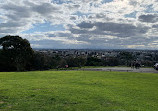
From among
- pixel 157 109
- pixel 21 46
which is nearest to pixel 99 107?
pixel 157 109

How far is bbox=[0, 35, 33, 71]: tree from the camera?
43844mm

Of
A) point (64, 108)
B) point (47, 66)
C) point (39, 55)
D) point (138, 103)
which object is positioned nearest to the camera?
point (64, 108)

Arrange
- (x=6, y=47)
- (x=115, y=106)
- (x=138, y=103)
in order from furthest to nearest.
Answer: (x=6, y=47)
(x=138, y=103)
(x=115, y=106)

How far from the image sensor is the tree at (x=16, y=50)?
144 feet

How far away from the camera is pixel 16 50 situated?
145ft

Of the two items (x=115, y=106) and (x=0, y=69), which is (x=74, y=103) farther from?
(x=0, y=69)

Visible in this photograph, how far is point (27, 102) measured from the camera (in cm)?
792

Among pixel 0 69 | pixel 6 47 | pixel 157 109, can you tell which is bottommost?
pixel 0 69

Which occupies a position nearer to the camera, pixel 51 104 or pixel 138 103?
pixel 51 104

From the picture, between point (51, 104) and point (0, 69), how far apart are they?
4319cm

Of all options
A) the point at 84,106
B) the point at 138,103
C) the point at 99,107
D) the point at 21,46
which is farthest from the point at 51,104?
the point at 21,46

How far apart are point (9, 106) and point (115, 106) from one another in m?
4.86

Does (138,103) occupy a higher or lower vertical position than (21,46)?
lower

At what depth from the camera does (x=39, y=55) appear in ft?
170
